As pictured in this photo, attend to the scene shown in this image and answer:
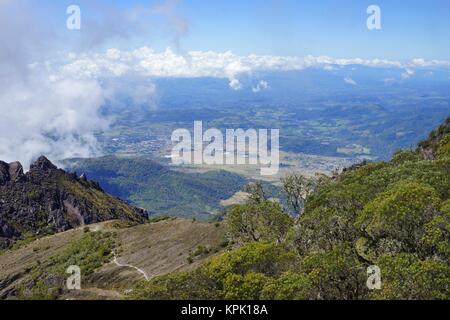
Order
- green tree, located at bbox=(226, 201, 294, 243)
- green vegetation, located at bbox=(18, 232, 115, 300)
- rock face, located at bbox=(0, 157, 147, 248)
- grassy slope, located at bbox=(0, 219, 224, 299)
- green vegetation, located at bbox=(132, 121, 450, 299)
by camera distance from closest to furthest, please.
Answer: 1. green vegetation, located at bbox=(132, 121, 450, 299)
2. green tree, located at bbox=(226, 201, 294, 243)
3. grassy slope, located at bbox=(0, 219, 224, 299)
4. green vegetation, located at bbox=(18, 232, 115, 300)
5. rock face, located at bbox=(0, 157, 147, 248)

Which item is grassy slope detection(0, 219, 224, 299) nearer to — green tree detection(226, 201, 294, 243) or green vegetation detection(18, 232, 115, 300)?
green vegetation detection(18, 232, 115, 300)

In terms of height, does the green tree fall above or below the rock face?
above

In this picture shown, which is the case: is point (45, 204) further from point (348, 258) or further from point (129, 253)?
point (348, 258)

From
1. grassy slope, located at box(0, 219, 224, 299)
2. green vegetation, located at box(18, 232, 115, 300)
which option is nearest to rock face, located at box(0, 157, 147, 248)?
grassy slope, located at box(0, 219, 224, 299)

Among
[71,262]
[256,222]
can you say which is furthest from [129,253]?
[256,222]

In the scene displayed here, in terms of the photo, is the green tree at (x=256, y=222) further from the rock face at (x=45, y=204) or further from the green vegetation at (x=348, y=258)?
the rock face at (x=45, y=204)

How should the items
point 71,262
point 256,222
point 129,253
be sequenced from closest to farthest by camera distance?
point 256,222, point 129,253, point 71,262
